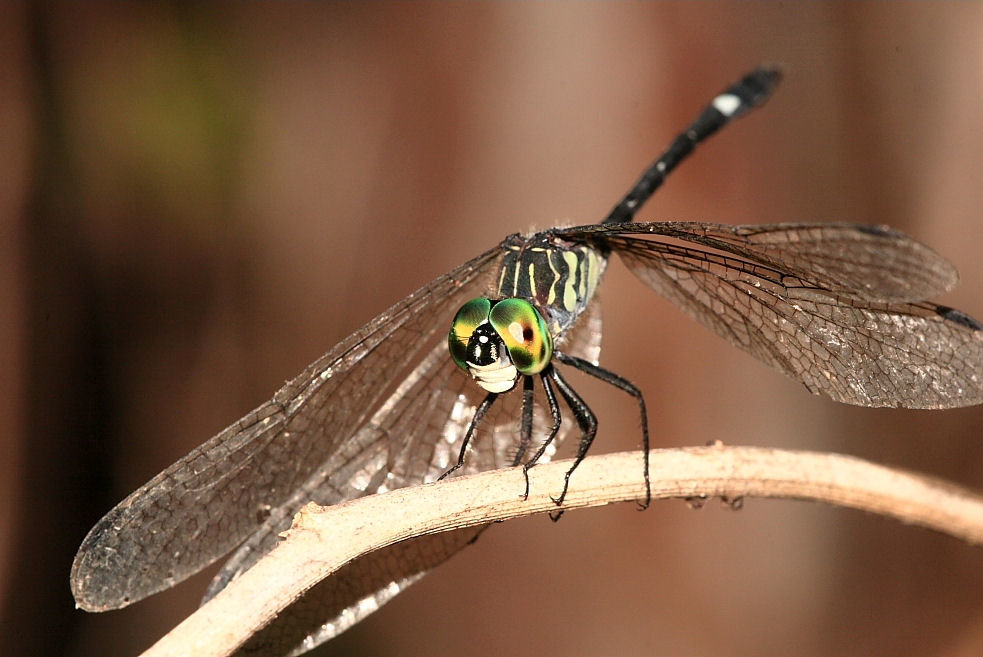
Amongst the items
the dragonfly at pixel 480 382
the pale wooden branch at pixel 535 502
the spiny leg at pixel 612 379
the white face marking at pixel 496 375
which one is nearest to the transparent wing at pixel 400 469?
the dragonfly at pixel 480 382

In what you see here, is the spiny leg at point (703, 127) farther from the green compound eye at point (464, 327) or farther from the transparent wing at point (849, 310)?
the green compound eye at point (464, 327)

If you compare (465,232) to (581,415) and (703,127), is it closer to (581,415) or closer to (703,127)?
(703,127)

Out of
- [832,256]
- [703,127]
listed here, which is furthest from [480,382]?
[703,127]

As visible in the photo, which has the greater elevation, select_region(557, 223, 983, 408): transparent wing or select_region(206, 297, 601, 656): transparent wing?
select_region(557, 223, 983, 408): transparent wing

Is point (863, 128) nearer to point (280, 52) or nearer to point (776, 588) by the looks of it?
point (776, 588)

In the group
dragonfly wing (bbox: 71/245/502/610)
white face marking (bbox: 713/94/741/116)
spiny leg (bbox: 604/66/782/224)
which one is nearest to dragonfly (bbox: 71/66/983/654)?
dragonfly wing (bbox: 71/245/502/610)

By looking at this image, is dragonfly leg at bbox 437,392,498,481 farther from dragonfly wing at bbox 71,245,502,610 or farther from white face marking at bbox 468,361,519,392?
dragonfly wing at bbox 71,245,502,610

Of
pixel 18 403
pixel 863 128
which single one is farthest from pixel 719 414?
pixel 18 403
